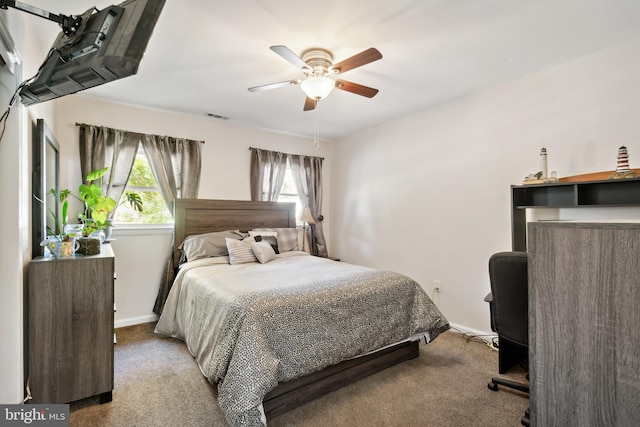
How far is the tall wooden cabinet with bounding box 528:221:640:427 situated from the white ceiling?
1582mm

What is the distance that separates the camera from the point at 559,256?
100cm

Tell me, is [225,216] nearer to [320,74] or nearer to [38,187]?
[38,187]

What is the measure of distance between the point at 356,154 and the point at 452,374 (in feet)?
10.3

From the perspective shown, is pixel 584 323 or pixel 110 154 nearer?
pixel 584 323

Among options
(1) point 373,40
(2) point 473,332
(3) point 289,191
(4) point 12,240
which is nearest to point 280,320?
(4) point 12,240

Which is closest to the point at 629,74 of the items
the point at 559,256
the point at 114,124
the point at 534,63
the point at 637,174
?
the point at 534,63

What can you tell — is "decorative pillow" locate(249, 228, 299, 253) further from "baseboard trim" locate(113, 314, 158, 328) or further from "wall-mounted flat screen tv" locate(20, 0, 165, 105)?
"wall-mounted flat screen tv" locate(20, 0, 165, 105)

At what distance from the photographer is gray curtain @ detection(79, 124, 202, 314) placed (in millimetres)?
3189

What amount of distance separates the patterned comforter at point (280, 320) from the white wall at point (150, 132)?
0.76 m

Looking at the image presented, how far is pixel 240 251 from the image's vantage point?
330cm

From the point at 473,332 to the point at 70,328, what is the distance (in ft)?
11.3

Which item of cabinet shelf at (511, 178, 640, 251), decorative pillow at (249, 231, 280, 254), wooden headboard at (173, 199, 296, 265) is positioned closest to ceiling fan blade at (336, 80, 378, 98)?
cabinet shelf at (511, 178, 640, 251)

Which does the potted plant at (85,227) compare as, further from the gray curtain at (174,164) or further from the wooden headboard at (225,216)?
the wooden headboard at (225,216)

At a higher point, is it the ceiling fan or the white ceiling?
the white ceiling
